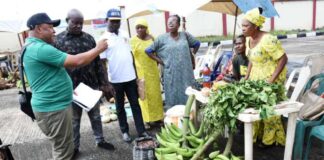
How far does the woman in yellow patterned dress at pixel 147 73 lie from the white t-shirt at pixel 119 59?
54 centimetres

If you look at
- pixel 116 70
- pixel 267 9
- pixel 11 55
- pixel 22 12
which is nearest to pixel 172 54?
pixel 116 70

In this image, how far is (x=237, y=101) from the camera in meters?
2.71

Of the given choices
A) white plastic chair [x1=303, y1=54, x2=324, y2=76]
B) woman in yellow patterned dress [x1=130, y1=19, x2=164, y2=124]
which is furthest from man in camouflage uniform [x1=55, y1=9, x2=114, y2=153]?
white plastic chair [x1=303, y1=54, x2=324, y2=76]

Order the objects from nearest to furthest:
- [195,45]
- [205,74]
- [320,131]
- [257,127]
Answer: [320,131]
[257,127]
[195,45]
[205,74]

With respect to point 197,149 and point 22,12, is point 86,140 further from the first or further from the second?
point 22,12

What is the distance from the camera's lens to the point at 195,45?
4.60m

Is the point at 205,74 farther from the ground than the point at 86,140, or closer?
farther from the ground

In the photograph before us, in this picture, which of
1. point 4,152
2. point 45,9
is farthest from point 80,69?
point 45,9

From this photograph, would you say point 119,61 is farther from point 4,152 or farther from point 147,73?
point 4,152

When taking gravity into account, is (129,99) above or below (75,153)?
above

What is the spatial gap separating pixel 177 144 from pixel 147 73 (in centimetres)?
179

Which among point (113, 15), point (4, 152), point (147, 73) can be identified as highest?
point (113, 15)

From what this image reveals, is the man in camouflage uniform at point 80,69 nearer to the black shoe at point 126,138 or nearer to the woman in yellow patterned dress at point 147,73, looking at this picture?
the black shoe at point 126,138

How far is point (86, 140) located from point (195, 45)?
2165 millimetres
